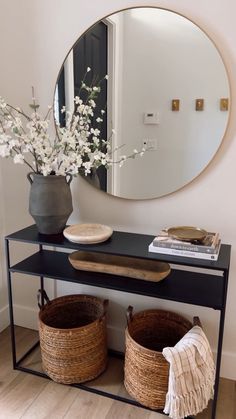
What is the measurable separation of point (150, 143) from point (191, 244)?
567 millimetres

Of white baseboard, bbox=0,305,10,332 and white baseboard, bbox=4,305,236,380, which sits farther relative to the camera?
white baseboard, bbox=0,305,10,332

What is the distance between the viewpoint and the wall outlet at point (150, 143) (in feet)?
5.39

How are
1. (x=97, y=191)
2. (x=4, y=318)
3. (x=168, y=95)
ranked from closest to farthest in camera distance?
(x=168, y=95) → (x=97, y=191) → (x=4, y=318)

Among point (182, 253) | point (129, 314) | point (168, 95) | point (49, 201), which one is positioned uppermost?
point (168, 95)

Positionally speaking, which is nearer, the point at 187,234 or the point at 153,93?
the point at 187,234

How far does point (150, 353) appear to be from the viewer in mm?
1477

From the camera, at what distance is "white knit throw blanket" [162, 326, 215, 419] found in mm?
1311

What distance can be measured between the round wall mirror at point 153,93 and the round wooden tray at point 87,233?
223 mm

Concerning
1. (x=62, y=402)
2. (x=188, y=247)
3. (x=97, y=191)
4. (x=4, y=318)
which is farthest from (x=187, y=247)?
(x=4, y=318)

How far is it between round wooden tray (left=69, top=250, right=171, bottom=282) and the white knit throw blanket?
0.32 meters

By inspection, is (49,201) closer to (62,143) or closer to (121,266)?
(62,143)

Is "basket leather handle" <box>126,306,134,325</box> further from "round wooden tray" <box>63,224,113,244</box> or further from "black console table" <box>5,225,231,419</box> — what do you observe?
"round wooden tray" <box>63,224,113,244</box>

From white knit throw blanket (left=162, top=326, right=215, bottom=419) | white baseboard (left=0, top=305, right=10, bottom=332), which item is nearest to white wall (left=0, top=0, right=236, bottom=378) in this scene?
white knit throw blanket (left=162, top=326, right=215, bottom=419)

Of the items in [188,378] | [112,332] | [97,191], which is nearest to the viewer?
[188,378]
